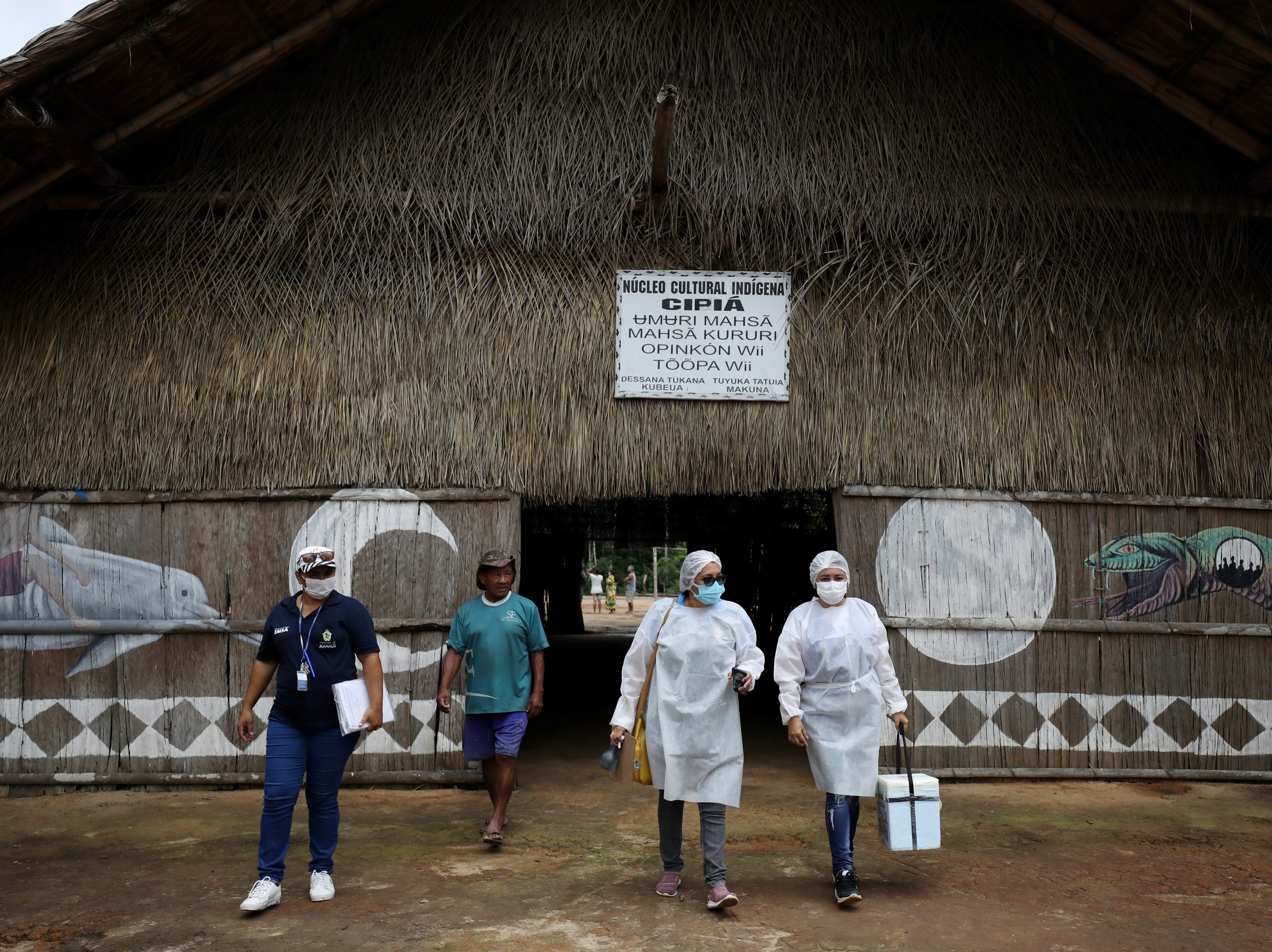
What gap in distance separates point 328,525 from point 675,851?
2.98 metres

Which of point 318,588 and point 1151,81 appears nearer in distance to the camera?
point 318,588

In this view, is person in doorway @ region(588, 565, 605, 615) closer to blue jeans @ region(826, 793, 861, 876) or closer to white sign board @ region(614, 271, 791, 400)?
white sign board @ region(614, 271, 791, 400)

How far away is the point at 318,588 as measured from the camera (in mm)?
3734

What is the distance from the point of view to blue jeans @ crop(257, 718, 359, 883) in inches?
142

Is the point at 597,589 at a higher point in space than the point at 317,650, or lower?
lower

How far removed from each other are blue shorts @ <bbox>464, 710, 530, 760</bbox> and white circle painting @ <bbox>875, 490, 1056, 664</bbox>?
248 cm

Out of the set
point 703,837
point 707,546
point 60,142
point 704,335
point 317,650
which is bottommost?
point 703,837

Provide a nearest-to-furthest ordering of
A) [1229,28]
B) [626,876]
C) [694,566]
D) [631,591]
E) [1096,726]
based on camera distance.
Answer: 1. [694,566]
2. [626,876]
3. [1229,28]
4. [1096,726]
5. [631,591]

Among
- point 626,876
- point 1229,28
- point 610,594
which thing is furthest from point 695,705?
point 610,594

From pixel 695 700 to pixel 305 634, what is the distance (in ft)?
5.40

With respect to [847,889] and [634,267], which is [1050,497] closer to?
[634,267]

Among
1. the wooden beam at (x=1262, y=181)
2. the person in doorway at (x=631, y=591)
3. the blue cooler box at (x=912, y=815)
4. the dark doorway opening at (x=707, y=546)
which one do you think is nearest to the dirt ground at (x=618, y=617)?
the person in doorway at (x=631, y=591)

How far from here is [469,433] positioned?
555 cm

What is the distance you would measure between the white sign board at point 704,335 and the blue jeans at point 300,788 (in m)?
2.78
